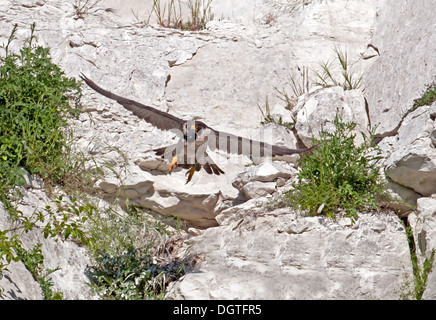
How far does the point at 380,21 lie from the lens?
8.59 metres

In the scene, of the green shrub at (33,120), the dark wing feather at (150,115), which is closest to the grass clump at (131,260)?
the green shrub at (33,120)

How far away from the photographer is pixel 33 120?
704 cm

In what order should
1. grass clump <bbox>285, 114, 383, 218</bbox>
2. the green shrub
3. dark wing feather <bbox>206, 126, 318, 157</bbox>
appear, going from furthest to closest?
1. dark wing feather <bbox>206, 126, 318, 157</bbox>
2. the green shrub
3. grass clump <bbox>285, 114, 383, 218</bbox>

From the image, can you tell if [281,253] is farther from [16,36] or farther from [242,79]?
[16,36]

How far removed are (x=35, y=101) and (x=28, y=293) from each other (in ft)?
8.83

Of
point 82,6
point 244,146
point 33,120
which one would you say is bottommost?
point 244,146

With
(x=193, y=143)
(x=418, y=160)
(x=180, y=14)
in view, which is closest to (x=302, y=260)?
(x=418, y=160)

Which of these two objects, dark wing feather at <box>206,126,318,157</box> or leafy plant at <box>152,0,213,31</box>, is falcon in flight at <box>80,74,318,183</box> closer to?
dark wing feather at <box>206,126,318,157</box>

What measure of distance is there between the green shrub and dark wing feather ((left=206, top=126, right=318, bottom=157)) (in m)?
1.74

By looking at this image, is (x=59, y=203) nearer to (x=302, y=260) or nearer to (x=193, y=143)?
(x=193, y=143)

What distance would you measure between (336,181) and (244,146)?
133 cm

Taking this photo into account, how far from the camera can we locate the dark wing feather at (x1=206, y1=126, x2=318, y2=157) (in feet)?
23.5

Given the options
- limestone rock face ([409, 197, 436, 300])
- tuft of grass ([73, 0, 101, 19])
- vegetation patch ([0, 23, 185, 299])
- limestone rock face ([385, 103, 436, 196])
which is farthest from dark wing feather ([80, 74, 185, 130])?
limestone rock face ([409, 197, 436, 300])

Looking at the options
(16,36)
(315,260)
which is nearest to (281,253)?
(315,260)
